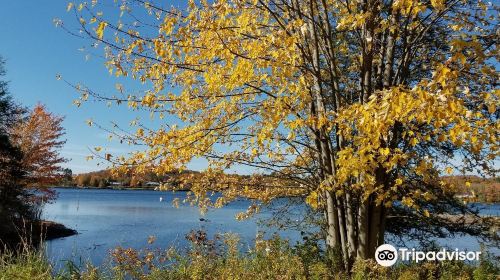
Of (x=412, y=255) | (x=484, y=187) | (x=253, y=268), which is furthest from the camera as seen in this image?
(x=412, y=255)

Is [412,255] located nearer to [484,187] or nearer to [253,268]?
[484,187]

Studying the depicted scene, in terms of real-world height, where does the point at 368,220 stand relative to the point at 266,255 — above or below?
above

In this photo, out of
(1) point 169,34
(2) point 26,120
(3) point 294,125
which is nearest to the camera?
(3) point 294,125

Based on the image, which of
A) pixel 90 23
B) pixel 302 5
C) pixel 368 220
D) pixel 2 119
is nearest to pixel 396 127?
pixel 368 220

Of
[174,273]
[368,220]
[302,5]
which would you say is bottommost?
[174,273]

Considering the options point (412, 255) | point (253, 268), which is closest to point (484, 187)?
point (412, 255)

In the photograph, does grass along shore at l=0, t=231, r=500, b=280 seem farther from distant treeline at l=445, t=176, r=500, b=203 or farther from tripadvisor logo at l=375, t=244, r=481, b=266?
distant treeline at l=445, t=176, r=500, b=203

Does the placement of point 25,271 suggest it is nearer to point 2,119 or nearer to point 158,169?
point 158,169

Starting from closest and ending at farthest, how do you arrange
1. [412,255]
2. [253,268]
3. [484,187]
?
[253,268]
[484,187]
[412,255]

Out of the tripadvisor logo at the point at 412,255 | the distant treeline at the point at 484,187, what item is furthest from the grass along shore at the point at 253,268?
the distant treeline at the point at 484,187

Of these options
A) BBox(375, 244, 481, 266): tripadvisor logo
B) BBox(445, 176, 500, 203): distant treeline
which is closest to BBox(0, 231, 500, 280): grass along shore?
BBox(375, 244, 481, 266): tripadvisor logo

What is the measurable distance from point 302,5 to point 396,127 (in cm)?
270

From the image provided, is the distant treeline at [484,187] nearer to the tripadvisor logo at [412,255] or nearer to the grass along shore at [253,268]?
the tripadvisor logo at [412,255]

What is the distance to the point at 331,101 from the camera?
27.6 feet
